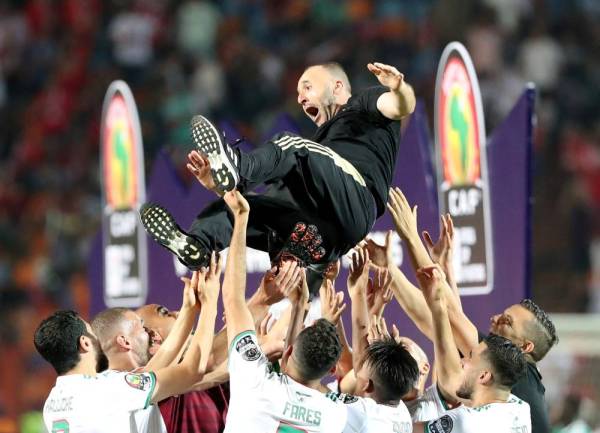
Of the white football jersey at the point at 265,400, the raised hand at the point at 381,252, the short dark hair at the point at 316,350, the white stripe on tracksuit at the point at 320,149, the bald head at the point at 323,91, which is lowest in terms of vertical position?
the white football jersey at the point at 265,400

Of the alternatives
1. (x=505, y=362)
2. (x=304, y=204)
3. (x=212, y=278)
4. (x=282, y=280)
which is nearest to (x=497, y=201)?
(x=304, y=204)

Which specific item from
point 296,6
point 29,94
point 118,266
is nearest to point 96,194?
point 29,94

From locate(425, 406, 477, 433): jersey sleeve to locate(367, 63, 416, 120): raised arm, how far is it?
129 cm

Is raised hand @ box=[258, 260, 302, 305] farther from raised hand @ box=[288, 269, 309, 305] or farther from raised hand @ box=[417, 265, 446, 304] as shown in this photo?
raised hand @ box=[417, 265, 446, 304]

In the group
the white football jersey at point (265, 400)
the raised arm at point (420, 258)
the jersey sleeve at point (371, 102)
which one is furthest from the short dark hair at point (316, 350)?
the jersey sleeve at point (371, 102)

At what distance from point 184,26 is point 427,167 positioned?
6.28 m

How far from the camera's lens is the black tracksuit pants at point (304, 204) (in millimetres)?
5070

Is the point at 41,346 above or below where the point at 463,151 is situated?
below

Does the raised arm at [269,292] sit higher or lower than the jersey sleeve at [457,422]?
higher

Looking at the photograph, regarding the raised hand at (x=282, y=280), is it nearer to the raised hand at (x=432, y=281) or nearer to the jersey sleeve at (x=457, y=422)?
the raised hand at (x=432, y=281)

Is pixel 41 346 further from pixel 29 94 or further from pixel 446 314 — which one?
pixel 29 94

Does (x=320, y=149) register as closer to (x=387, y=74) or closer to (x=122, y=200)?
(x=387, y=74)

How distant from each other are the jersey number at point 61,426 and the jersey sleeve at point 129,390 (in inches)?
7.0

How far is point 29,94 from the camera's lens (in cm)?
1320
